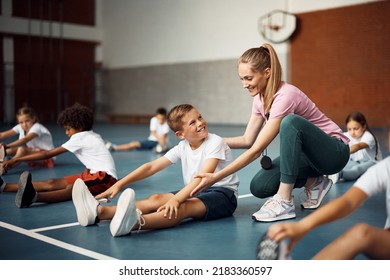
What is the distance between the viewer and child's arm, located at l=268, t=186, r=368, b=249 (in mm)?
1294

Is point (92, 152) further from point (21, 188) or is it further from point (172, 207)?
point (172, 207)

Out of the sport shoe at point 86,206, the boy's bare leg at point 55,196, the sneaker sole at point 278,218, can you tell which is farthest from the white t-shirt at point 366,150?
the sport shoe at point 86,206

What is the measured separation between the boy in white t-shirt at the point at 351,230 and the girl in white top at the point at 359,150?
228 cm

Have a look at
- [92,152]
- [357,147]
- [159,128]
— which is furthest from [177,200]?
[159,128]

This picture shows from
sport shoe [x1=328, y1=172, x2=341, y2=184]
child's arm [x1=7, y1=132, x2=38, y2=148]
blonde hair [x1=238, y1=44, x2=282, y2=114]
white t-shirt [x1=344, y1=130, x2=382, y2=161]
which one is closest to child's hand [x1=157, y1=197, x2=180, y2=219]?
blonde hair [x1=238, y1=44, x2=282, y2=114]

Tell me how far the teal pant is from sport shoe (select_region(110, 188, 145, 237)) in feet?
2.69

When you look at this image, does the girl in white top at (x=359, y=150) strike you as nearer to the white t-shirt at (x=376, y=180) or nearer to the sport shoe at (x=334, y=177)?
the sport shoe at (x=334, y=177)

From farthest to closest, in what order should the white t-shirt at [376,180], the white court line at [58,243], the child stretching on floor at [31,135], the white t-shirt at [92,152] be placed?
the child stretching on floor at [31,135] < the white t-shirt at [92,152] < the white court line at [58,243] < the white t-shirt at [376,180]

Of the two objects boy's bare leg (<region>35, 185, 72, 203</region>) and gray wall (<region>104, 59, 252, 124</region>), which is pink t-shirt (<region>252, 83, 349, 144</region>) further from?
gray wall (<region>104, 59, 252, 124</region>)

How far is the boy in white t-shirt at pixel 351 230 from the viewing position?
52.1 inches

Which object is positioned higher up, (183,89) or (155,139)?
(183,89)

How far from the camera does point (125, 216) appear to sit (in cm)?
211

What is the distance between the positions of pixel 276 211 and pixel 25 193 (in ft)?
4.84
